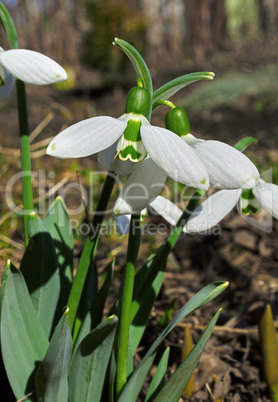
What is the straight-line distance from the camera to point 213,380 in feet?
3.98

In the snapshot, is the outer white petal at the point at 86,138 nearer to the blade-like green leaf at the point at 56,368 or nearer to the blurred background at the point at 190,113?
the blade-like green leaf at the point at 56,368

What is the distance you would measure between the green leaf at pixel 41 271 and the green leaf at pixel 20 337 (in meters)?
0.10

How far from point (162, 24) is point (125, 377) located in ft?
30.4

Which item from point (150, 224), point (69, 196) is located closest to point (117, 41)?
point (150, 224)

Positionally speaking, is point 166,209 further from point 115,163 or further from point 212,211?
point 115,163

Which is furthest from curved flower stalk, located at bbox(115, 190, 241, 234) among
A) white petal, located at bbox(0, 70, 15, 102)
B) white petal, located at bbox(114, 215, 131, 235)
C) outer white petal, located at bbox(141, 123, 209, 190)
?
white petal, located at bbox(0, 70, 15, 102)

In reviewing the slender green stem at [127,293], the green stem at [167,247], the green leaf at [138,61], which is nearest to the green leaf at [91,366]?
the slender green stem at [127,293]

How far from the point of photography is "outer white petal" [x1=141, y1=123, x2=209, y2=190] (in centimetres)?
70

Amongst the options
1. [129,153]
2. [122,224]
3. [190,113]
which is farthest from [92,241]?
[190,113]

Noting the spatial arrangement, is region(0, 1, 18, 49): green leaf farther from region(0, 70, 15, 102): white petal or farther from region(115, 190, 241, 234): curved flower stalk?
region(115, 190, 241, 234): curved flower stalk

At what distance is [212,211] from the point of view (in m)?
0.94

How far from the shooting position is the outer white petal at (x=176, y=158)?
70 centimetres

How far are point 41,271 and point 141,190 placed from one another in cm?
42

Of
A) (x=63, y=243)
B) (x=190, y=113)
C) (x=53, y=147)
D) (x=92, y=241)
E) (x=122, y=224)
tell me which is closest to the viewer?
(x=53, y=147)
